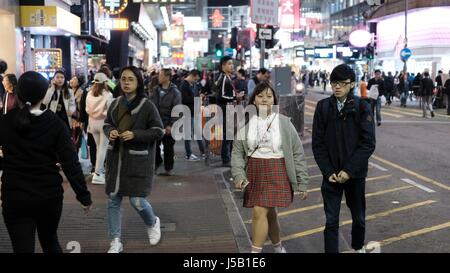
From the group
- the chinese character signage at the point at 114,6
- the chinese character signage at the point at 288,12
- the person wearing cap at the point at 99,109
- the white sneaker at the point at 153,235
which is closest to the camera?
the white sneaker at the point at 153,235

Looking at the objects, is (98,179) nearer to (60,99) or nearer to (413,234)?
(60,99)

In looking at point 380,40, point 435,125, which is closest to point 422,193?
point 435,125

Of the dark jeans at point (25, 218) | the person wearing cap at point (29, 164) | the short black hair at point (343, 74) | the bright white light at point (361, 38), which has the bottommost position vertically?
the dark jeans at point (25, 218)

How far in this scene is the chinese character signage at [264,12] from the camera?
1244 centimetres

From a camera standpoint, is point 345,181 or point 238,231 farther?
point 238,231

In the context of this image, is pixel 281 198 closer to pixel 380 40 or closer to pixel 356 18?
pixel 380 40

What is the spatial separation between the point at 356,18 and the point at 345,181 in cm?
6304

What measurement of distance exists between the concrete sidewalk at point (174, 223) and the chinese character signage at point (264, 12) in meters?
3.96

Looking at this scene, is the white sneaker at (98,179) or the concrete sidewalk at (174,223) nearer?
the concrete sidewalk at (174,223)

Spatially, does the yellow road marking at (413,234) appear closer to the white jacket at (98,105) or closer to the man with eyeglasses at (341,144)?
the man with eyeglasses at (341,144)

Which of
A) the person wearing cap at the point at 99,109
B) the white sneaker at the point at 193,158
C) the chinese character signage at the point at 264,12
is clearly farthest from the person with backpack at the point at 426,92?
the person wearing cap at the point at 99,109

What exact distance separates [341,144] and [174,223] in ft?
9.24

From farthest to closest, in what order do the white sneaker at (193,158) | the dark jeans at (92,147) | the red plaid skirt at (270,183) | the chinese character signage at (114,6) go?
the chinese character signage at (114,6) < the white sneaker at (193,158) < the dark jeans at (92,147) < the red plaid skirt at (270,183)
